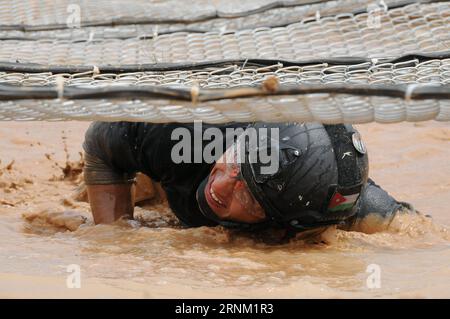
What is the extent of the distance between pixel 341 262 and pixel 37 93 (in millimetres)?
1275

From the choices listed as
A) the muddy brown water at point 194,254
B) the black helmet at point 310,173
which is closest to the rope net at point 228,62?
the black helmet at point 310,173

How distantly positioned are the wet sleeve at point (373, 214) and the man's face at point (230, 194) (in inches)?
23.1

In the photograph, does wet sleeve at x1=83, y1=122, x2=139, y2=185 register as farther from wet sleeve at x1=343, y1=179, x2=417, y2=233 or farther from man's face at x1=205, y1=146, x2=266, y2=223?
wet sleeve at x1=343, y1=179, x2=417, y2=233

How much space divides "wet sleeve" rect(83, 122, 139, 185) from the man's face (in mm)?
508

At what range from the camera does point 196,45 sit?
15.3 feet

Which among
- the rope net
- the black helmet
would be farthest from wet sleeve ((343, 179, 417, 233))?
the rope net

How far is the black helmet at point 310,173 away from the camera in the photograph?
3.12m

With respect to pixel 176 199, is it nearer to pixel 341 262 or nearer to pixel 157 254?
pixel 157 254

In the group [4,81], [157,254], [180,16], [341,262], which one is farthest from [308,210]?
[180,16]

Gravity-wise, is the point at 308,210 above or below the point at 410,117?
below

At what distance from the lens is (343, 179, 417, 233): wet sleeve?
3.70 metres

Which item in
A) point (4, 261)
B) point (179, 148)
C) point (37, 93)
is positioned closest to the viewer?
point (37, 93)

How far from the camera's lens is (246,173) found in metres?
3.15
